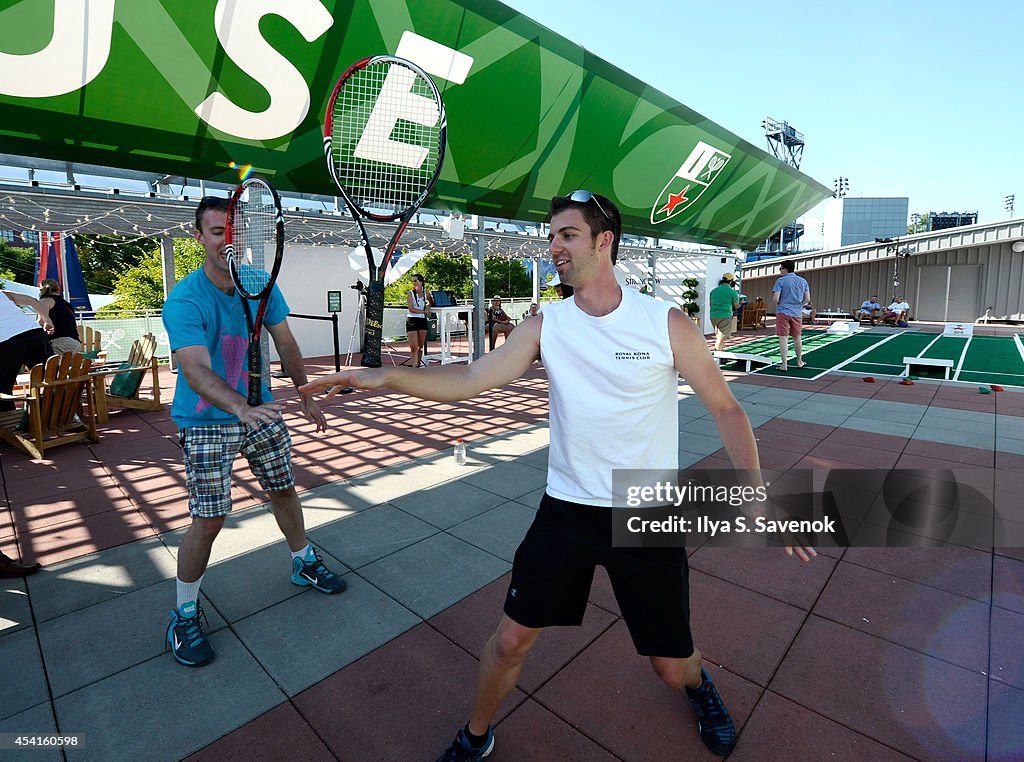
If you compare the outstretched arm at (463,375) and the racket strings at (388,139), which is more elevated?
the racket strings at (388,139)

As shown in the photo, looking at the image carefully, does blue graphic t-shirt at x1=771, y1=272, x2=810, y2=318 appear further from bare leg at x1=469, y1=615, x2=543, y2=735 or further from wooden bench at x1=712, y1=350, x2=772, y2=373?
bare leg at x1=469, y1=615, x2=543, y2=735

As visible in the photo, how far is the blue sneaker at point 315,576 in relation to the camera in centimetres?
326

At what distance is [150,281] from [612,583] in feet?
78.2

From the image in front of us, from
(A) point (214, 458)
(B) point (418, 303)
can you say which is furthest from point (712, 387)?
(B) point (418, 303)

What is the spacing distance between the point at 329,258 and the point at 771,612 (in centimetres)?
1388

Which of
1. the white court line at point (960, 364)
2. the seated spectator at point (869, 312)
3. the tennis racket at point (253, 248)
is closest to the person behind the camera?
the tennis racket at point (253, 248)

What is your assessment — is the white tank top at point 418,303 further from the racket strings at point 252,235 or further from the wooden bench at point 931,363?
the wooden bench at point 931,363

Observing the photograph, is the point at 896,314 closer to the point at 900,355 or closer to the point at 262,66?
the point at 900,355

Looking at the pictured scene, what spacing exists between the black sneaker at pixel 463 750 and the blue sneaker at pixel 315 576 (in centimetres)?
145

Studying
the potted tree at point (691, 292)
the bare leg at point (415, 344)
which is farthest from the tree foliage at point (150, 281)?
the potted tree at point (691, 292)

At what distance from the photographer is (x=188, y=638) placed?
2.70 meters

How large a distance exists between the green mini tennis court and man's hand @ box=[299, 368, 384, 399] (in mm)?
11250

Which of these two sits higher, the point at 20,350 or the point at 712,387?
the point at 712,387

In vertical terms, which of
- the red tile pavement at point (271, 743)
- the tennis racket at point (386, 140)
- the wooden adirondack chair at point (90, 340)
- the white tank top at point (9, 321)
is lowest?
the red tile pavement at point (271, 743)
